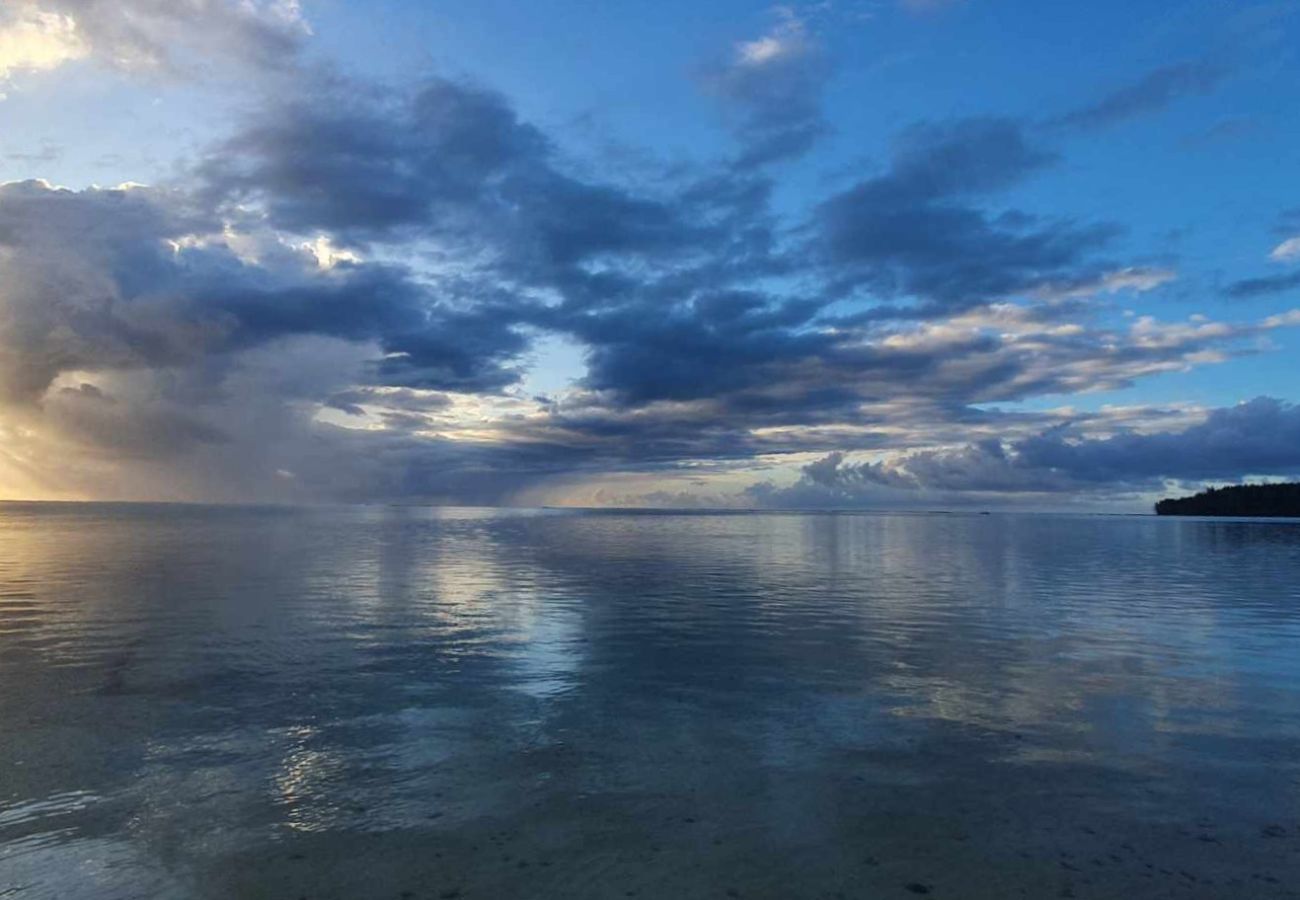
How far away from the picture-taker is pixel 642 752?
46.6ft

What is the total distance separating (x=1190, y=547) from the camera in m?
89.6

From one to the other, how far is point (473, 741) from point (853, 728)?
707 cm

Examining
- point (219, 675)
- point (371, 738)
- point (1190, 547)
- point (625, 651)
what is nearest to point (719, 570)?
point (625, 651)

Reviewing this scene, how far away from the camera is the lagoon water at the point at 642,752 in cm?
965

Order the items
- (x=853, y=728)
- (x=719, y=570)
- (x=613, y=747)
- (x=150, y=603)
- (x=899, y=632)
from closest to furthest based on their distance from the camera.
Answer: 1. (x=613, y=747)
2. (x=853, y=728)
3. (x=899, y=632)
4. (x=150, y=603)
5. (x=719, y=570)

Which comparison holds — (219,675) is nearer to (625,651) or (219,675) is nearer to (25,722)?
(25,722)

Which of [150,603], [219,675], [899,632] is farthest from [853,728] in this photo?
[150,603]

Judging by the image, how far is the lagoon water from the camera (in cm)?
965

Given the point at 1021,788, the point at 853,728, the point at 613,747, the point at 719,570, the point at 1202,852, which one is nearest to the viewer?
the point at 1202,852

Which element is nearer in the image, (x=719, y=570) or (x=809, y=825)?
(x=809, y=825)

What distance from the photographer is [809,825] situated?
35.8 ft

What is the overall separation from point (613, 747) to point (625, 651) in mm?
9569

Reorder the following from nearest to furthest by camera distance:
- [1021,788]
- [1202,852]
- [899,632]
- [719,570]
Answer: [1202,852] < [1021,788] < [899,632] < [719,570]

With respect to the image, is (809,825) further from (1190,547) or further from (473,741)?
(1190,547)
